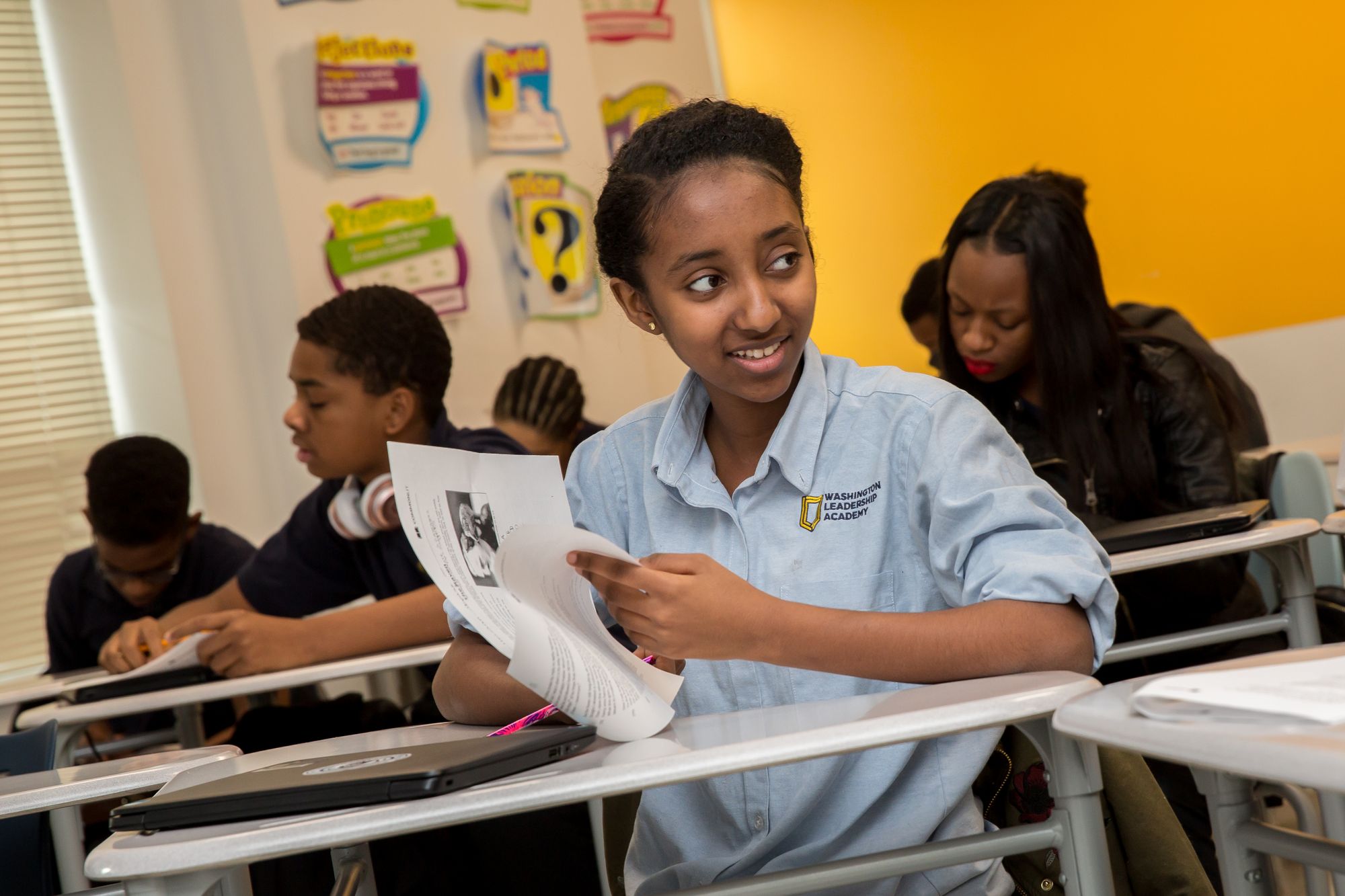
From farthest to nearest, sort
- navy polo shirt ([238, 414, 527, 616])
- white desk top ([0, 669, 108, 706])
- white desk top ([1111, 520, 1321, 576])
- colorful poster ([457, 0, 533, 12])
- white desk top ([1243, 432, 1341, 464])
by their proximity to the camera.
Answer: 1. colorful poster ([457, 0, 533, 12])
2. white desk top ([1243, 432, 1341, 464])
3. navy polo shirt ([238, 414, 527, 616])
4. white desk top ([0, 669, 108, 706])
5. white desk top ([1111, 520, 1321, 576])

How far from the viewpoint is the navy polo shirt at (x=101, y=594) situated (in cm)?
299

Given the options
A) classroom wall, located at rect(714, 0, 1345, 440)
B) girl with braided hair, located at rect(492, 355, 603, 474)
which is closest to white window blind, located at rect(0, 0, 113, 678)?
girl with braided hair, located at rect(492, 355, 603, 474)

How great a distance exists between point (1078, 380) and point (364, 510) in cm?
132

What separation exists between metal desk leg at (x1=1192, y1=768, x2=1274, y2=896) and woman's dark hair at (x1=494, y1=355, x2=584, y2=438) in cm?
272

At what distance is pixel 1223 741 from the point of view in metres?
0.68

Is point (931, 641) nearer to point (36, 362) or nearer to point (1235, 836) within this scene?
point (1235, 836)

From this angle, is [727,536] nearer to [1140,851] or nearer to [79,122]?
[1140,851]

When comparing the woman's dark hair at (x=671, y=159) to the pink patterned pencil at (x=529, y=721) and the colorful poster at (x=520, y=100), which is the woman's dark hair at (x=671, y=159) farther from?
the colorful poster at (x=520, y=100)

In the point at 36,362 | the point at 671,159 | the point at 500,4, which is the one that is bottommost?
the point at 671,159

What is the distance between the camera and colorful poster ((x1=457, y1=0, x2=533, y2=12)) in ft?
12.6

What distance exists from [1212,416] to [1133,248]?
7.73ft

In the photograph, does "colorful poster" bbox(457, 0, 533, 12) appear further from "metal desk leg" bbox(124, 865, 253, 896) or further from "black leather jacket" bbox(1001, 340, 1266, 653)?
"metal desk leg" bbox(124, 865, 253, 896)

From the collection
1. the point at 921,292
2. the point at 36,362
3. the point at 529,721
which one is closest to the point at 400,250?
the point at 36,362

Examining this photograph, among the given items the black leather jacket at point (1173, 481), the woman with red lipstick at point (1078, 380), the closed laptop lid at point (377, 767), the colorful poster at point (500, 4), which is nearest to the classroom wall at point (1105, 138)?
the colorful poster at point (500, 4)
